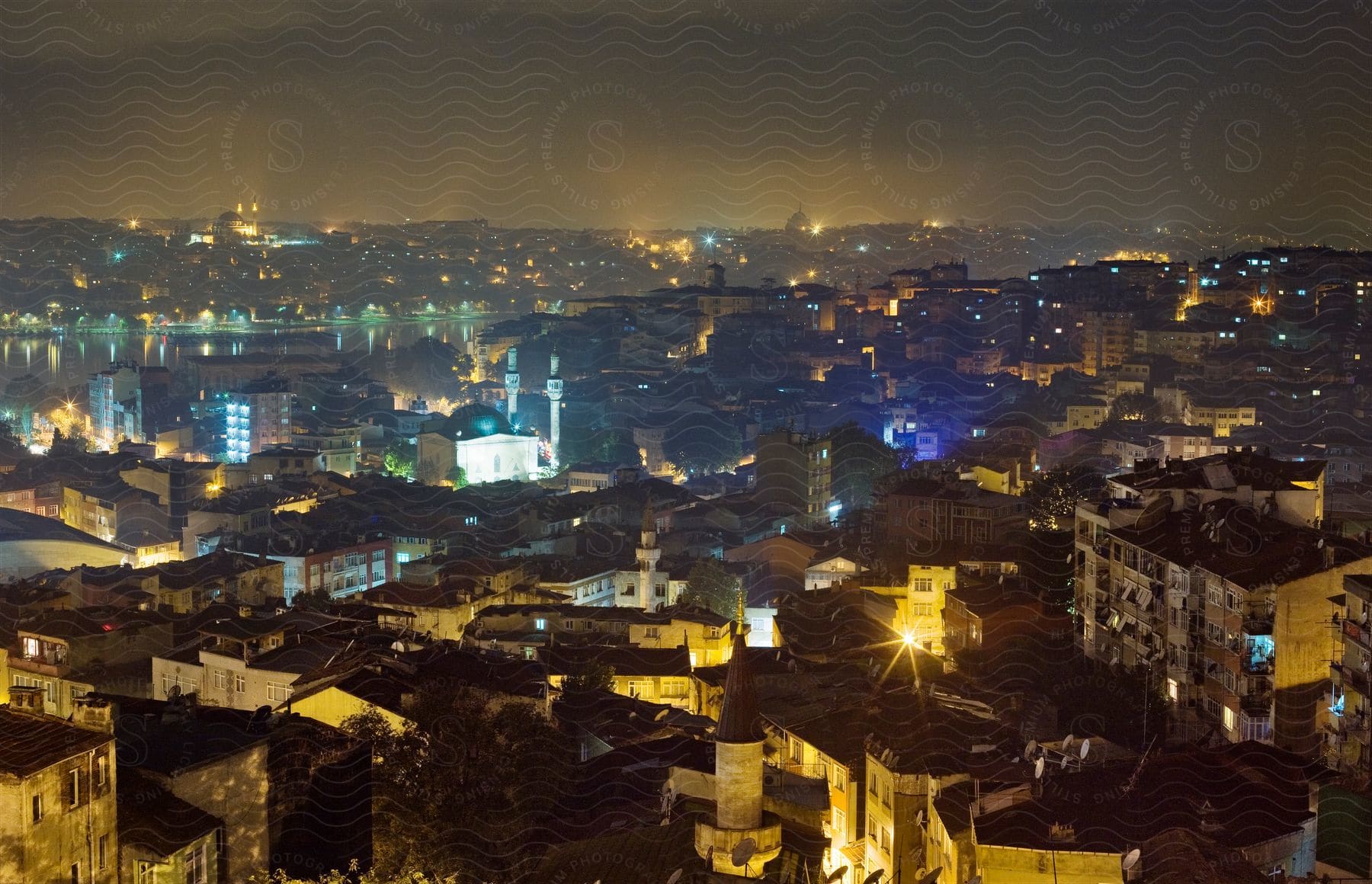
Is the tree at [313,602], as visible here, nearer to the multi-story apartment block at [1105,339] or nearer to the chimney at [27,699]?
the chimney at [27,699]

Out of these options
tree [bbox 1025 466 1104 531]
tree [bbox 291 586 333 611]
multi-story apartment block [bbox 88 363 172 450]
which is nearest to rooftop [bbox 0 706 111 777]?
tree [bbox 291 586 333 611]

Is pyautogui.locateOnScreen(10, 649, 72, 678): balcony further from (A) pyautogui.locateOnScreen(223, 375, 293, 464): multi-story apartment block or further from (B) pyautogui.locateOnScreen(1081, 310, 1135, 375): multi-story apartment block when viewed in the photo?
(B) pyautogui.locateOnScreen(1081, 310, 1135, 375): multi-story apartment block

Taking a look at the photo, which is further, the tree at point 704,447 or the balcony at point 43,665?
the tree at point 704,447

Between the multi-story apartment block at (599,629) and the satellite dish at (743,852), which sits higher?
the satellite dish at (743,852)

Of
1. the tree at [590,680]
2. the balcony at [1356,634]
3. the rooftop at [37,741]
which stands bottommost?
the tree at [590,680]

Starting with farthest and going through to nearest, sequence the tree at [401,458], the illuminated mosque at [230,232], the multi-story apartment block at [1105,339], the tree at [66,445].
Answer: the illuminated mosque at [230,232] → the multi-story apartment block at [1105,339] → the tree at [66,445] → the tree at [401,458]

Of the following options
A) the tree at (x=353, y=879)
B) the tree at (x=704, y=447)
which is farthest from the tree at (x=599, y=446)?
the tree at (x=353, y=879)

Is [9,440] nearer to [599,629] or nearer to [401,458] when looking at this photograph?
[401,458]

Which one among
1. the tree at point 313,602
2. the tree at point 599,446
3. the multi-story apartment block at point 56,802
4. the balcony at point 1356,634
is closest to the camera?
the multi-story apartment block at point 56,802
